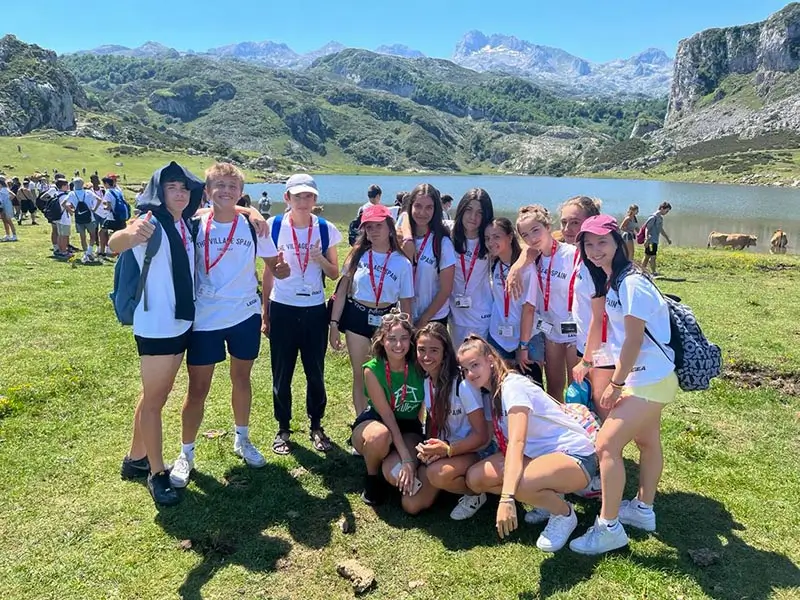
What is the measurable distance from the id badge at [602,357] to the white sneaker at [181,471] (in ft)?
12.5

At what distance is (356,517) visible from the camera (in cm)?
479

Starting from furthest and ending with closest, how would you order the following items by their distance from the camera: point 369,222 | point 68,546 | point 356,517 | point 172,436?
point 172,436 → point 369,222 → point 356,517 → point 68,546

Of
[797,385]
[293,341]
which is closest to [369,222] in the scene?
[293,341]

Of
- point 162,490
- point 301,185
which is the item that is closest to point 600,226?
point 301,185

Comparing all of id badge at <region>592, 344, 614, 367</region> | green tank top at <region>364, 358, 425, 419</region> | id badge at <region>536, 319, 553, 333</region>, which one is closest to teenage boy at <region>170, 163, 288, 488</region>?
green tank top at <region>364, 358, 425, 419</region>

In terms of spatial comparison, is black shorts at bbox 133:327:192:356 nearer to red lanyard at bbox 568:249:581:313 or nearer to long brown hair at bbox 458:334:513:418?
long brown hair at bbox 458:334:513:418

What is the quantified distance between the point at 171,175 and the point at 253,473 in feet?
9.60

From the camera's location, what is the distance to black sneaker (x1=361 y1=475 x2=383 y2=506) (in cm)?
495

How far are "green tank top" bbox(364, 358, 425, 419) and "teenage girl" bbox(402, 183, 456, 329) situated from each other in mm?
804

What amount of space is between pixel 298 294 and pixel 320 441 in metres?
1.67

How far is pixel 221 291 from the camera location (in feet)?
15.8

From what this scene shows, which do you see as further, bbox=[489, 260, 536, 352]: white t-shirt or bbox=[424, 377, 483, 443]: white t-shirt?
bbox=[489, 260, 536, 352]: white t-shirt

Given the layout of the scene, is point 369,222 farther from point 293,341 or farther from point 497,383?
point 497,383

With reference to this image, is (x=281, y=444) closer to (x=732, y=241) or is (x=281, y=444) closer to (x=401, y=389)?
(x=401, y=389)
